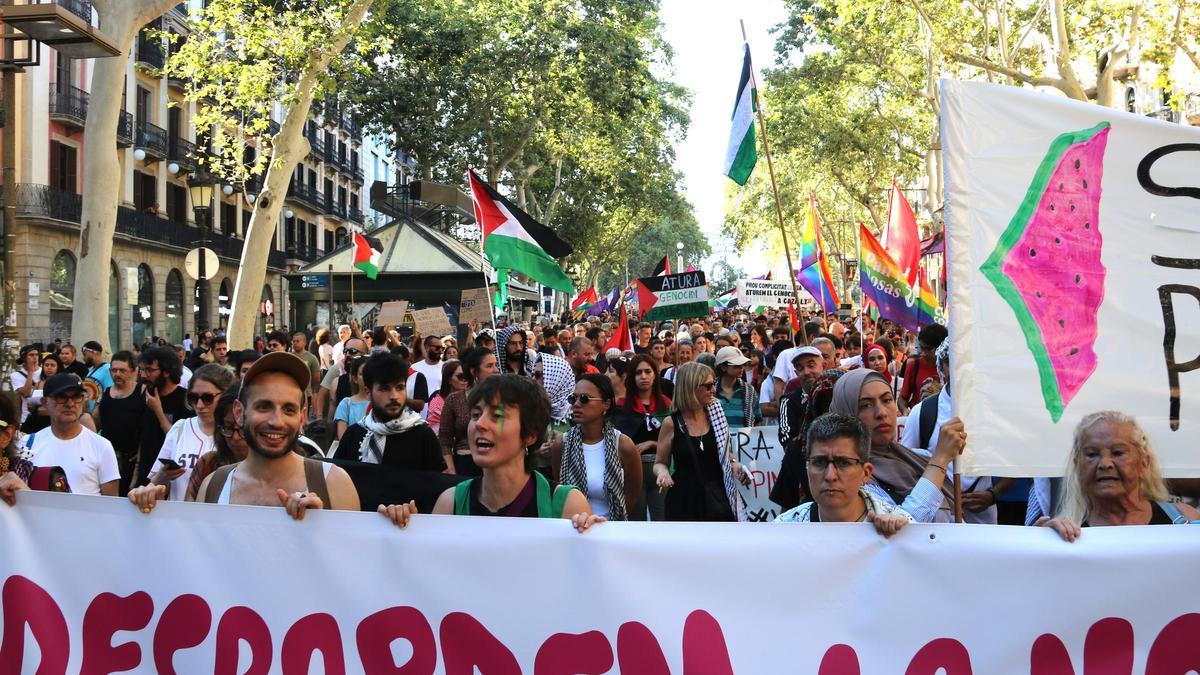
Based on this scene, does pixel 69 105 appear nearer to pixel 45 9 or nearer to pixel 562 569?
pixel 45 9

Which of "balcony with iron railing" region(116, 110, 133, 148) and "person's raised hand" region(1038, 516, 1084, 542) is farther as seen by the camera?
"balcony with iron railing" region(116, 110, 133, 148)

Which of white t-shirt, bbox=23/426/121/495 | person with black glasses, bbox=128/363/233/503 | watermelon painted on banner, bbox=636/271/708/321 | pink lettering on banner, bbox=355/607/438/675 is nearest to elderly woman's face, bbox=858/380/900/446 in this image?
pink lettering on banner, bbox=355/607/438/675

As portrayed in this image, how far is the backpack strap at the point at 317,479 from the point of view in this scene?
3.63m

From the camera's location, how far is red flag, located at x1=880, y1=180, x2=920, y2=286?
12.3 metres

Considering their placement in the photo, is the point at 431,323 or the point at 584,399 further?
the point at 431,323

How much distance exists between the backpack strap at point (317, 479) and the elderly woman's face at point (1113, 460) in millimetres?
2385

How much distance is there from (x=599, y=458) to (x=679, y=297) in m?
11.1

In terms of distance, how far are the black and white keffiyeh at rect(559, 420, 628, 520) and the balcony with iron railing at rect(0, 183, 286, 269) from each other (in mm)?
17339

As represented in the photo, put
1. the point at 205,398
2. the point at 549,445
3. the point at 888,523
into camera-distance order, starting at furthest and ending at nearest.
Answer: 1. the point at 549,445
2. the point at 205,398
3. the point at 888,523

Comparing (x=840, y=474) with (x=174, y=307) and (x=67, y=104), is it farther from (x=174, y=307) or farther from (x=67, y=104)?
(x=174, y=307)

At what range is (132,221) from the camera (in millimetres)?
35062

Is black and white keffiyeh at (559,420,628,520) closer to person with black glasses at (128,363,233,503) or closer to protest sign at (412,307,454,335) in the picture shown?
person with black glasses at (128,363,233,503)

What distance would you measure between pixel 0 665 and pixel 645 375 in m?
4.63

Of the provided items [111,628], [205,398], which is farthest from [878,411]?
[205,398]
